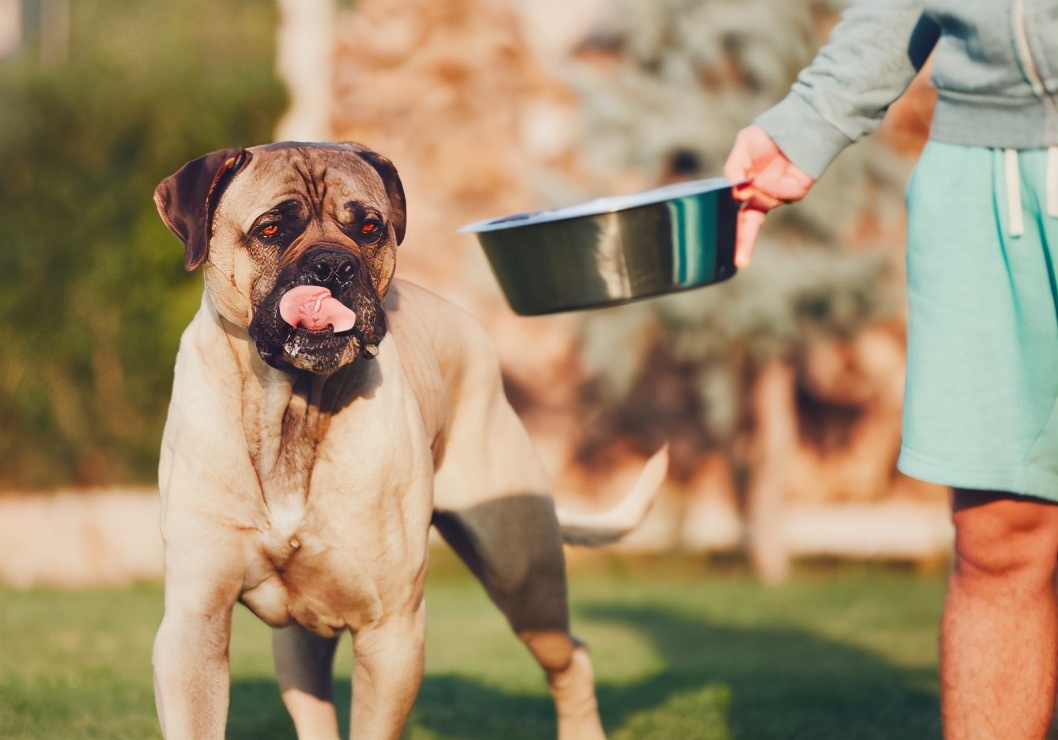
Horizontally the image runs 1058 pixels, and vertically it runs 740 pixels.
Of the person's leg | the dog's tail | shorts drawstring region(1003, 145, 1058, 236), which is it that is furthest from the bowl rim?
the dog's tail

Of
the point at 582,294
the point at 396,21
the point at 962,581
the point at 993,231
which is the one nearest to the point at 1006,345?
the point at 993,231

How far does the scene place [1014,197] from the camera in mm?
3076

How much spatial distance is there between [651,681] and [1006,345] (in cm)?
346

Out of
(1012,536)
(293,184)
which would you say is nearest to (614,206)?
(293,184)

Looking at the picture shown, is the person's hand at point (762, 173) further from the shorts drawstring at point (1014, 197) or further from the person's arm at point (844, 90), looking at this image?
the shorts drawstring at point (1014, 197)

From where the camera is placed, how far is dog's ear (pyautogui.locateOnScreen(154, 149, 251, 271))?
11.1 feet

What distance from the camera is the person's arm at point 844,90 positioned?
3.41m

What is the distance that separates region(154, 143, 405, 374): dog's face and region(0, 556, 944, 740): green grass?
1998 millimetres

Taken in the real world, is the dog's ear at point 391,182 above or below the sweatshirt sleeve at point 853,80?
below

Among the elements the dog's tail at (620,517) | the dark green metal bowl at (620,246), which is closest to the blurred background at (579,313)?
the dog's tail at (620,517)

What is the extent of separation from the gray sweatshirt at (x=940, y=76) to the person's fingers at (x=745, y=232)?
0.37m

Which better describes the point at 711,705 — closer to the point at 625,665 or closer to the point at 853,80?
the point at 625,665

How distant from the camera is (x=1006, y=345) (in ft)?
10.2

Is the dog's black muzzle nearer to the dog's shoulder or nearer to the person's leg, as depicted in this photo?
the dog's shoulder
